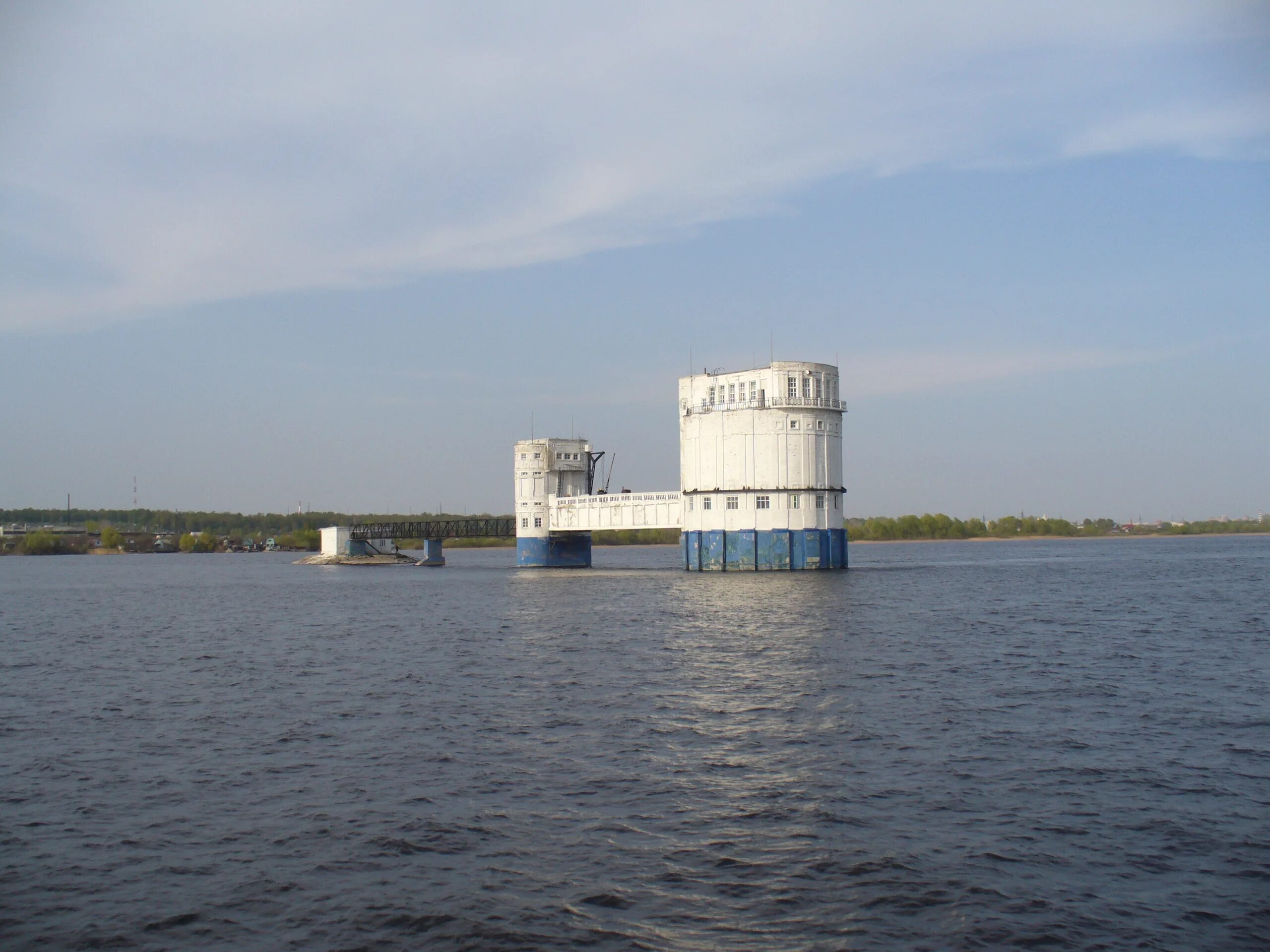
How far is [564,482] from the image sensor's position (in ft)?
357

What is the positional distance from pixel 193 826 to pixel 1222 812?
17.3 meters

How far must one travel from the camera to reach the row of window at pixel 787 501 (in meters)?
82.2

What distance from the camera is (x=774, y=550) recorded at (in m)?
82.7

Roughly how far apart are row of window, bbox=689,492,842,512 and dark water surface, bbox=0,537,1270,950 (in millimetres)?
37278

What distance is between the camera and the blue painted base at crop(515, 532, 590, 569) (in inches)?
4323

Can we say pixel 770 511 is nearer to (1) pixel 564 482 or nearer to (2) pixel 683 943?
(1) pixel 564 482

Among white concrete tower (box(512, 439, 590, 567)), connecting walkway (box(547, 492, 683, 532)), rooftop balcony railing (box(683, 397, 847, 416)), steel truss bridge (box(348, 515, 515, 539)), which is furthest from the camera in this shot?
steel truss bridge (box(348, 515, 515, 539))

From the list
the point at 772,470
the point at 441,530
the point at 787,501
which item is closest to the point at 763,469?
the point at 772,470

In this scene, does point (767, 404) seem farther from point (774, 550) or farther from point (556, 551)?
point (556, 551)

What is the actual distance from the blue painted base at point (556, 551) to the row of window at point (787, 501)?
26.5 meters

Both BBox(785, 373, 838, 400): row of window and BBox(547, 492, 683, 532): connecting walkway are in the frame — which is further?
BBox(547, 492, 683, 532): connecting walkway

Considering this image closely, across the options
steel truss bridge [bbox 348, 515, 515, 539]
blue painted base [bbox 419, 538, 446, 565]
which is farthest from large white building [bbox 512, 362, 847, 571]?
blue painted base [bbox 419, 538, 446, 565]

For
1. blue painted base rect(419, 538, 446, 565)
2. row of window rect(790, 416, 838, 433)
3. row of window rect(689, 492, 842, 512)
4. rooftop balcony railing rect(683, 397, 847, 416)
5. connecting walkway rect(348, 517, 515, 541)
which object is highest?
rooftop balcony railing rect(683, 397, 847, 416)

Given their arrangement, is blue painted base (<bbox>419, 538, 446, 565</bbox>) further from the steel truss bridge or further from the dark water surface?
the dark water surface
